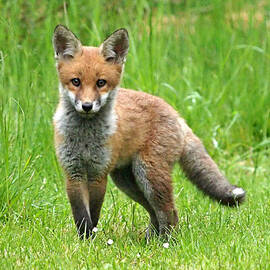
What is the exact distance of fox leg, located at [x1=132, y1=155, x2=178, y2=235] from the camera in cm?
539

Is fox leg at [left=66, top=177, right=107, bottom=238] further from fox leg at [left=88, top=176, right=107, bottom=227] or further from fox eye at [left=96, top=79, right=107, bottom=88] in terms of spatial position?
fox eye at [left=96, top=79, right=107, bottom=88]

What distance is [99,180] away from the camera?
5.22m

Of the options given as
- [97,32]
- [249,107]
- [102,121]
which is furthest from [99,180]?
[249,107]

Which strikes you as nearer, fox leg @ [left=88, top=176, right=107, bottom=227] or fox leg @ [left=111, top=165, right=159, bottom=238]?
fox leg @ [left=88, top=176, right=107, bottom=227]

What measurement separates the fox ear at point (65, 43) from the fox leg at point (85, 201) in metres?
1.08

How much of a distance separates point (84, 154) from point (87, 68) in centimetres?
73

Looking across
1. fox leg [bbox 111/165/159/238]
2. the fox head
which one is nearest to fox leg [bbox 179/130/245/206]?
fox leg [bbox 111/165/159/238]

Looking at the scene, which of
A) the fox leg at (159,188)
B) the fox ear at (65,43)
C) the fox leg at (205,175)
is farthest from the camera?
the fox leg at (205,175)

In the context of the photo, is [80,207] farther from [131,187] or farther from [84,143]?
[131,187]

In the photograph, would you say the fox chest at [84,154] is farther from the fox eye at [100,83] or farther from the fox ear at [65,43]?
the fox ear at [65,43]

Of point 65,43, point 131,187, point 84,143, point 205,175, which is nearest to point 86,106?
point 84,143

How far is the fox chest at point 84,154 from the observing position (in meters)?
5.20

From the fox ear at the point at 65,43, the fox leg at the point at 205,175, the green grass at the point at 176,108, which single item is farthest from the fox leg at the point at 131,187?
the fox ear at the point at 65,43

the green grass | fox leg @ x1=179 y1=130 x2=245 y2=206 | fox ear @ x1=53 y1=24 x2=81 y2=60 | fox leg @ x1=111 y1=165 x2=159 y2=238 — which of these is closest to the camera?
the green grass
